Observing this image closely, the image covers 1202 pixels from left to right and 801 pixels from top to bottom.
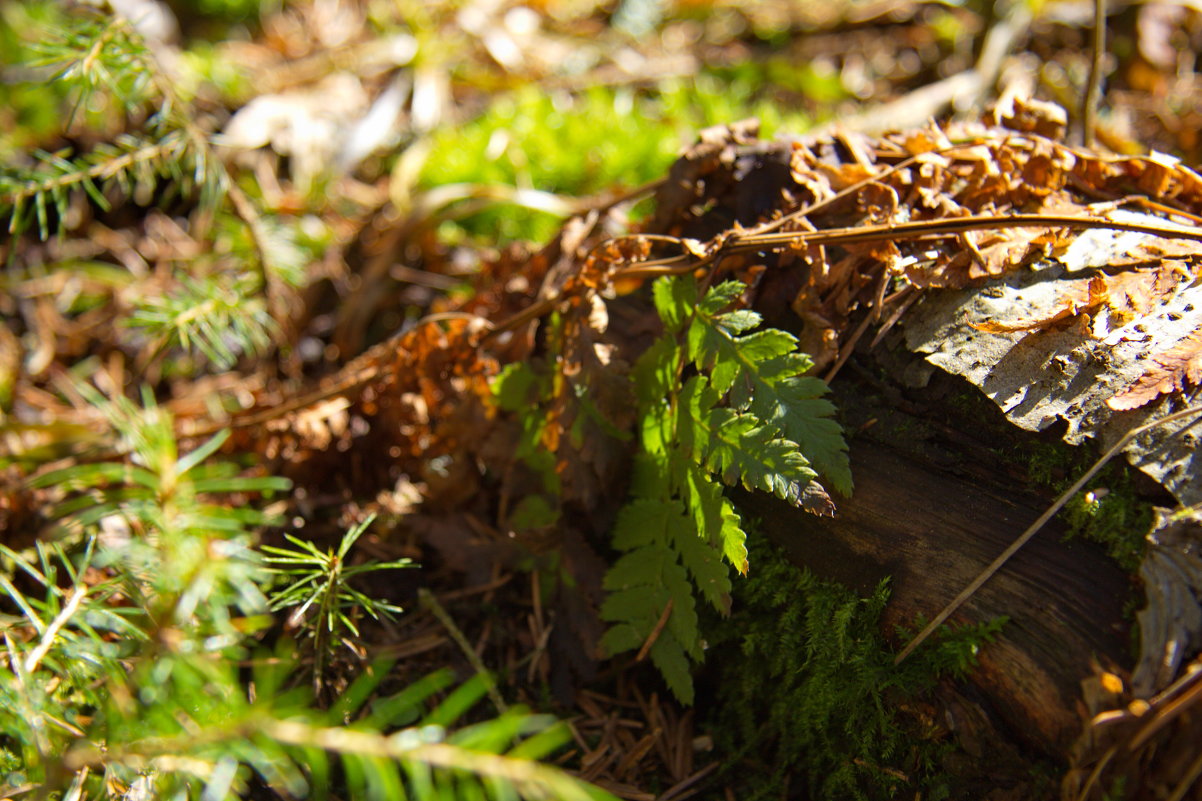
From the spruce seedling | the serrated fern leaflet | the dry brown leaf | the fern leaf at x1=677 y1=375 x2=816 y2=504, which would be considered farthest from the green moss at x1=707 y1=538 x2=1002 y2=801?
the spruce seedling

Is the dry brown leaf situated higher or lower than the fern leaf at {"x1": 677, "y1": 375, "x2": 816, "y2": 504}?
higher

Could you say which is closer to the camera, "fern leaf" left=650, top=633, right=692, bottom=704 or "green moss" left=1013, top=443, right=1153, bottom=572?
"green moss" left=1013, top=443, right=1153, bottom=572

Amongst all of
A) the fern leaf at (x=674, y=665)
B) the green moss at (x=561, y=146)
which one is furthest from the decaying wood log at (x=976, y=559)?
the green moss at (x=561, y=146)

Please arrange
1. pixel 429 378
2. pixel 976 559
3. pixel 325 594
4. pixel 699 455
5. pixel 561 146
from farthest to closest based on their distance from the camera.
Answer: pixel 561 146 → pixel 429 378 → pixel 325 594 → pixel 699 455 → pixel 976 559

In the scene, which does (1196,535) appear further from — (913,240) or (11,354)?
(11,354)

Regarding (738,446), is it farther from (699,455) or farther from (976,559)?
(976,559)

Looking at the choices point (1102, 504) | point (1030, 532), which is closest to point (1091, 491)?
point (1102, 504)

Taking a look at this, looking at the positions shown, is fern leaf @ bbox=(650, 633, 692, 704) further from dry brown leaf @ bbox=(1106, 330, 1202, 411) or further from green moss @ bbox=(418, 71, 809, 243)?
green moss @ bbox=(418, 71, 809, 243)
